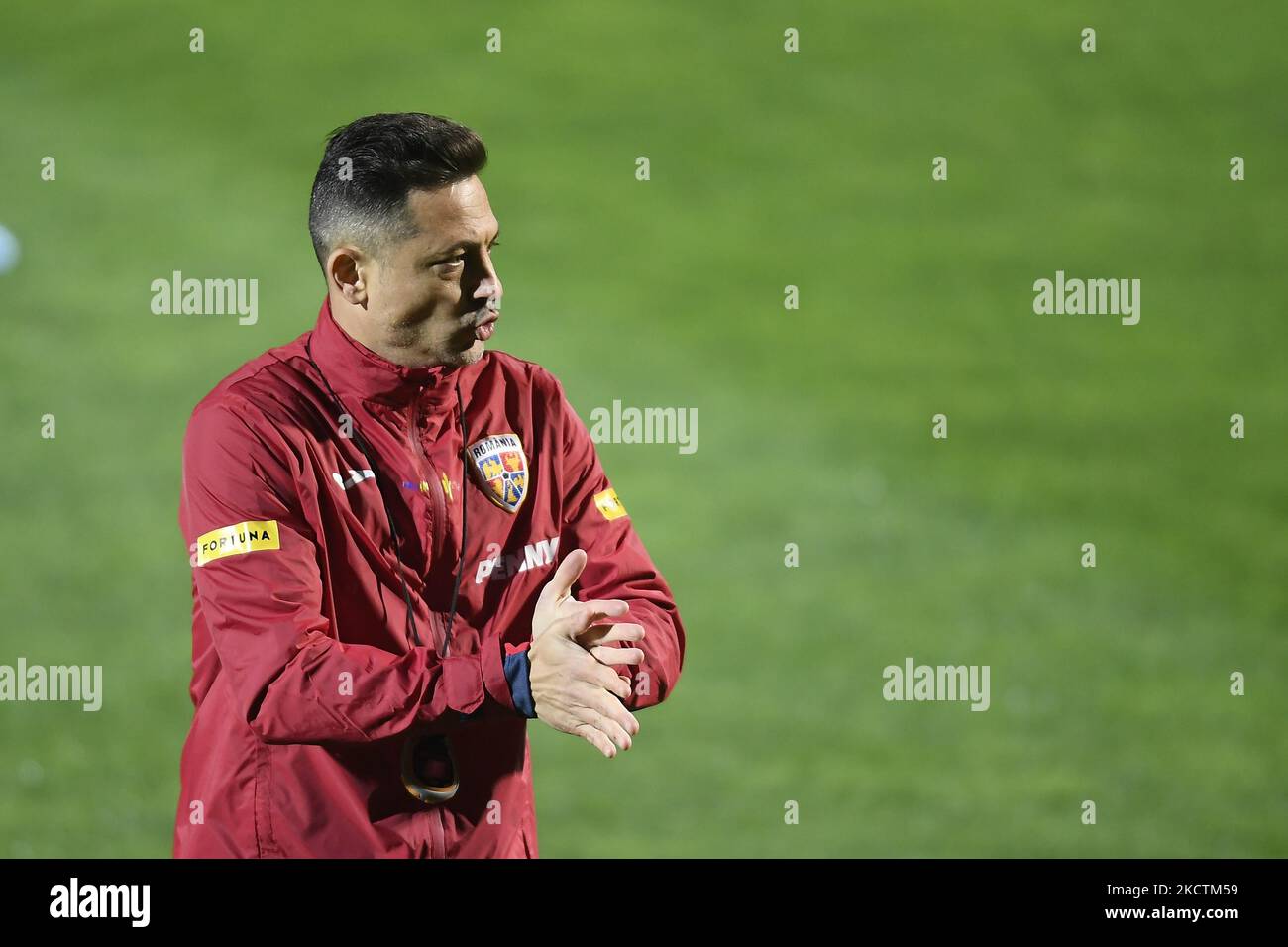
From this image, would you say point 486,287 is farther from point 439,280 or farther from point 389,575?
point 389,575

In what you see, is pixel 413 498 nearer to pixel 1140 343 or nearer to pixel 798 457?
pixel 798 457

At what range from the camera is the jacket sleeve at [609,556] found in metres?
3.63

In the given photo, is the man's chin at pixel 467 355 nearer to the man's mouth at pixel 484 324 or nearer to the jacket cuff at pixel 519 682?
the man's mouth at pixel 484 324

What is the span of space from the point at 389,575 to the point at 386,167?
801 mm

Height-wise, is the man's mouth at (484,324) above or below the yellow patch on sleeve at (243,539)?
above

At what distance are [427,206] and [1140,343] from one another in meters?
8.76

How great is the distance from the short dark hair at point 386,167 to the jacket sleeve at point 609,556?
56 cm

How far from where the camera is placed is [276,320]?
10664mm

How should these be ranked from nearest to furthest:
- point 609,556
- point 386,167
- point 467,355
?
point 386,167 < point 467,355 < point 609,556

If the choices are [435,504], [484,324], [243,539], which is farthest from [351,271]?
[243,539]

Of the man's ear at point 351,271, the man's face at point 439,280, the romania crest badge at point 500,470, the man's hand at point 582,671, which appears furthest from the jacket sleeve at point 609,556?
the man's ear at point 351,271

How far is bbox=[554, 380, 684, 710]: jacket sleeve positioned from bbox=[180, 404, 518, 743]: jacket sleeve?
1.42ft

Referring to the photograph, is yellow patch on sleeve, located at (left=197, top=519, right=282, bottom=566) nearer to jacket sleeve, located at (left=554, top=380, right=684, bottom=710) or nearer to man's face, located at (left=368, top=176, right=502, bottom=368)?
man's face, located at (left=368, top=176, right=502, bottom=368)

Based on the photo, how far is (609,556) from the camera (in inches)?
148
